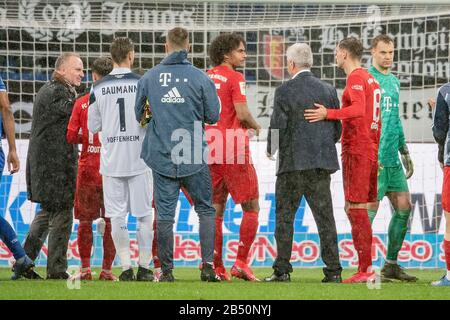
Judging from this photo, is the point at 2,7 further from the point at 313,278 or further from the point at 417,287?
the point at 417,287

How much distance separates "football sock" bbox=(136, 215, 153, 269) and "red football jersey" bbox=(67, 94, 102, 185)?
1.03m

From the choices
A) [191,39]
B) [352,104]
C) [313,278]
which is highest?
[191,39]

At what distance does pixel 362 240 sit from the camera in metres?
9.84

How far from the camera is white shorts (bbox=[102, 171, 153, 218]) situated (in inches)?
383

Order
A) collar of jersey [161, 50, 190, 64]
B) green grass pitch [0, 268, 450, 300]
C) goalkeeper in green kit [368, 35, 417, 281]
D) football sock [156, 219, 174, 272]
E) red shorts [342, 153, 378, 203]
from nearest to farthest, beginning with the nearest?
green grass pitch [0, 268, 450, 300] → football sock [156, 219, 174, 272] → collar of jersey [161, 50, 190, 64] → red shorts [342, 153, 378, 203] → goalkeeper in green kit [368, 35, 417, 281]

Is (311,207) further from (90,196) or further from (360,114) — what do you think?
(90,196)

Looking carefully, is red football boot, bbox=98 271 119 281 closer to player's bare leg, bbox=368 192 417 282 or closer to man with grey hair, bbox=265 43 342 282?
man with grey hair, bbox=265 43 342 282

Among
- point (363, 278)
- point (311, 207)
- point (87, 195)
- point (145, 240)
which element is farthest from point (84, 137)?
point (363, 278)

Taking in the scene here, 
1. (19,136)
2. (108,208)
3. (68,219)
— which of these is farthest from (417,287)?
(19,136)

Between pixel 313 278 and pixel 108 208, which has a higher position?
pixel 108 208

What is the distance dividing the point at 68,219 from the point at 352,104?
289 cm

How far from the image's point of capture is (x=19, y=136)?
13672mm

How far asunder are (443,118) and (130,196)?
274cm

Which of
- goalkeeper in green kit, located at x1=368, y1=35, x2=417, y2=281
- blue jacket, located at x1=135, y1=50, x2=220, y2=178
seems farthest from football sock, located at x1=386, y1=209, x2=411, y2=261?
blue jacket, located at x1=135, y1=50, x2=220, y2=178
